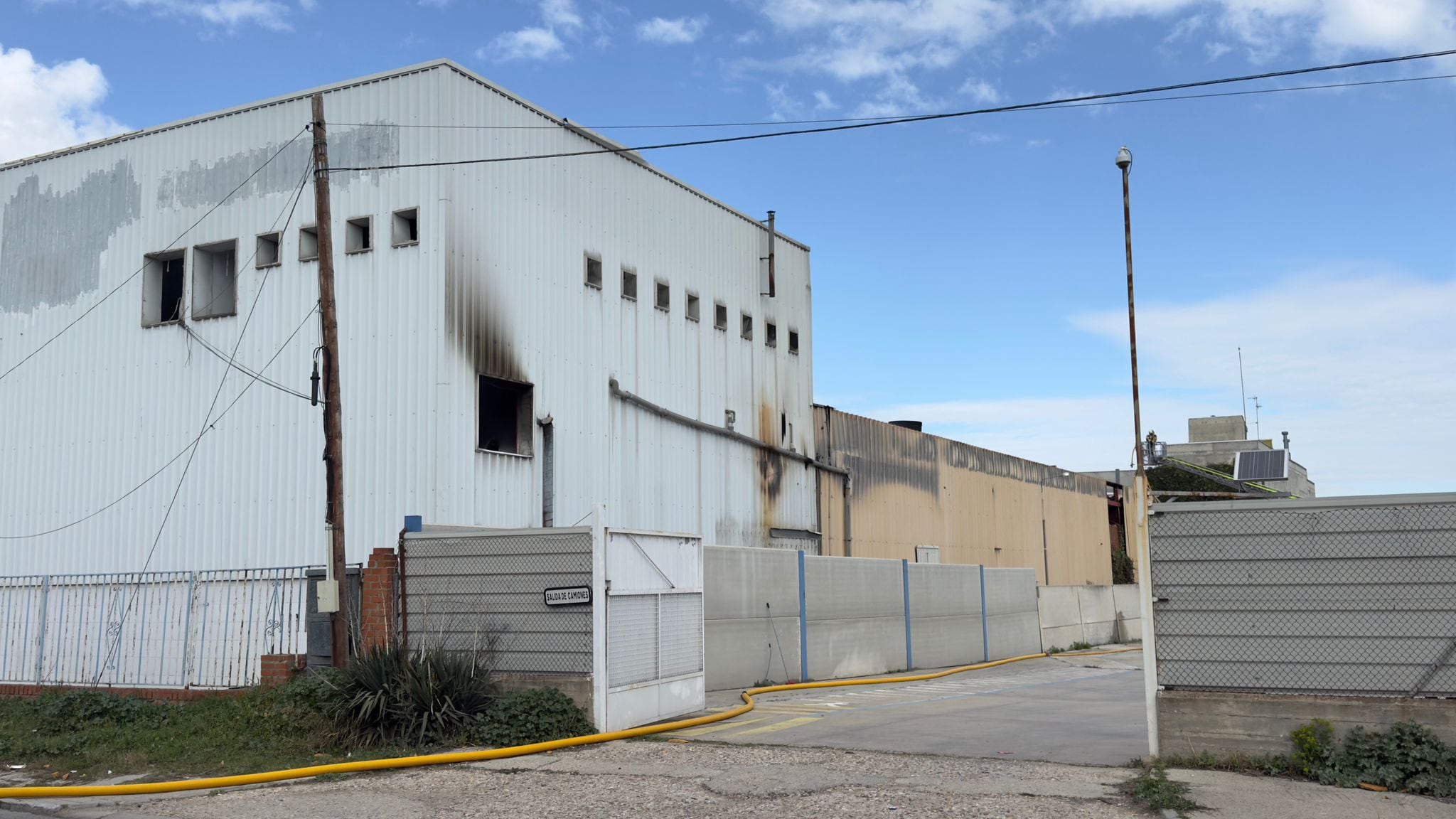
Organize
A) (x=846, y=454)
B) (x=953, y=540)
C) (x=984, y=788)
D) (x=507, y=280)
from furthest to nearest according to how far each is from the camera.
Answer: (x=953, y=540) < (x=846, y=454) < (x=507, y=280) < (x=984, y=788)

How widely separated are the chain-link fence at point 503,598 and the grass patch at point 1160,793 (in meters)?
6.47

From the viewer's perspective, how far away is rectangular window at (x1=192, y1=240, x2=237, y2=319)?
2453 cm

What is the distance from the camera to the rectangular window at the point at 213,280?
24531 mm

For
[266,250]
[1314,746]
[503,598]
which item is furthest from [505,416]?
[1314,746]

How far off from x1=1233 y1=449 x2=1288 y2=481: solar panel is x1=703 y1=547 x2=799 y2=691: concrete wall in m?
54.3

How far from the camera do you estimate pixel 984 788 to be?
10727 mm

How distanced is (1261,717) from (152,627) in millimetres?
14969

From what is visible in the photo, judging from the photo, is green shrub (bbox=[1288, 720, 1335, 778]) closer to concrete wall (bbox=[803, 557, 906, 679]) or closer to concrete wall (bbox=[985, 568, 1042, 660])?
concrete wall (bbox=[803, 557, 906, 679])

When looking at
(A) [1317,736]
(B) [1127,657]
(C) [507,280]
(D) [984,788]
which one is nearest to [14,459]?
(C) [507,280]

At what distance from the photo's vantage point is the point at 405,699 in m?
13.9

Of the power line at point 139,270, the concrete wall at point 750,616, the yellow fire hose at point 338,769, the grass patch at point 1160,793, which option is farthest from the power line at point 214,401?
the grass patch at point 1160,793

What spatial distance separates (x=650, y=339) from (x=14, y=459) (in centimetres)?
1423

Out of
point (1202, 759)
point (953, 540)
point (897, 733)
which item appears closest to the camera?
point (1202, 759)

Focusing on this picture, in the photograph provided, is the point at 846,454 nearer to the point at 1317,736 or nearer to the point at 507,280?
the point at 507,280
